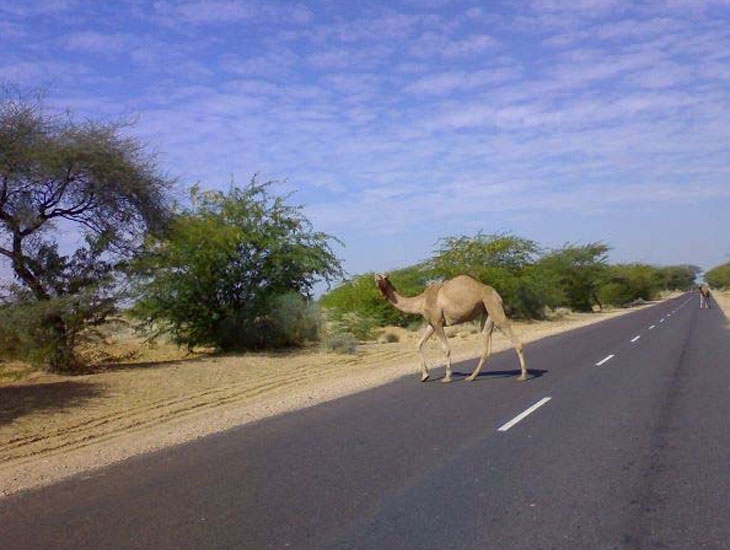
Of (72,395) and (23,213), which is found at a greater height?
(23,213)

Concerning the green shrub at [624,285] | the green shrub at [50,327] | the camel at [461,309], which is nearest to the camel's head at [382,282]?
the camel at [461,309]

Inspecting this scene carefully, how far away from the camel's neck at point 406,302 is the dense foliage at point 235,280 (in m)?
8.01

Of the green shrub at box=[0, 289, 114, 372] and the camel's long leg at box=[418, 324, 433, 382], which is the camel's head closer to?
the camel's long leg at box=[418, 324, 433, 382]

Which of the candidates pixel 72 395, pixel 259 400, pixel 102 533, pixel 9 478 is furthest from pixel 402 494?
pixel 72 395

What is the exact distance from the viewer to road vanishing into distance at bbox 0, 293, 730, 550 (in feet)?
20.9

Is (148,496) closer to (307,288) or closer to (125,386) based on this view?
(125,386)

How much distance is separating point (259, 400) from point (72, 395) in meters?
3.74

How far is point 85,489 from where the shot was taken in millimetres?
8477

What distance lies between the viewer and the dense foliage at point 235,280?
82.4 feet

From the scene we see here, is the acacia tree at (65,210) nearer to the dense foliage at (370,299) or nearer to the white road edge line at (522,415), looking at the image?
the white road edge line at (522,415)

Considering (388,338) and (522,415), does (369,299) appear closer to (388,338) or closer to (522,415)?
(388,338)

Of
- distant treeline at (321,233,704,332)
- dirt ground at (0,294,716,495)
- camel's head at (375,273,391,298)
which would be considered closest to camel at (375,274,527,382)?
camel's head at (375,273,391,298)

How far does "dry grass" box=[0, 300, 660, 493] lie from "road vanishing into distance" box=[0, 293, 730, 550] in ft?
3.45

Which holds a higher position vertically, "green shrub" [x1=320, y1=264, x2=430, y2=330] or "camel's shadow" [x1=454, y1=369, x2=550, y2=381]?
"green shrub" [x1=320, y1=264, x2=430, y2=330]
